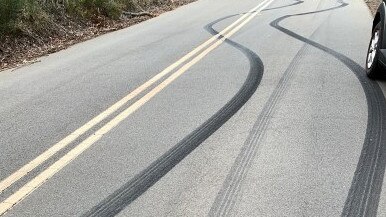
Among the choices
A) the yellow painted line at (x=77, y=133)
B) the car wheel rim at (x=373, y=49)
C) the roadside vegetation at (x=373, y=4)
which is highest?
the car wheel rim at (x=373, y=49)

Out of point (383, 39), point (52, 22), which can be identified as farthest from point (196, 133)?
point (52, 22)

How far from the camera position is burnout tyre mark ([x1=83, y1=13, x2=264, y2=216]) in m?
3.64

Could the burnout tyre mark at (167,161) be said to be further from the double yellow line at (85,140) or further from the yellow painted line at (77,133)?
the yellow painted line at (77,133)

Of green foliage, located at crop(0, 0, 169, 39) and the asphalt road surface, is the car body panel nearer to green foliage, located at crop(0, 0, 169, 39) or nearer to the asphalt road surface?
the asphalt road surface

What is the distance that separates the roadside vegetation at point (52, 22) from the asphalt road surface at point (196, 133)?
1.50 metres

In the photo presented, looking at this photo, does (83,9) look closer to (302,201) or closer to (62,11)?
(62,11)

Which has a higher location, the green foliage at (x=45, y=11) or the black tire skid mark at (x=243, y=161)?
the black tire skid mark at (x=243, y=161)

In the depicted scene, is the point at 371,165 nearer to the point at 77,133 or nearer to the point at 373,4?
the point at 77,133

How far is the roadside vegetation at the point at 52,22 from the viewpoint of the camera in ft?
34.9

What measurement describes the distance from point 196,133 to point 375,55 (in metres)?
3.22

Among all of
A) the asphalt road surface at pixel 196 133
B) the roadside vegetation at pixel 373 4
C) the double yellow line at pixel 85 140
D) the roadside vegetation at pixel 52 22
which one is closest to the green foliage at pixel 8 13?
the roadside vegetation at pixel 52 22

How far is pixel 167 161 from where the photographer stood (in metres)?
4.40

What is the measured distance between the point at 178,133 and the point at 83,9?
1027 centimetres

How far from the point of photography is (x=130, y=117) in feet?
18.6
